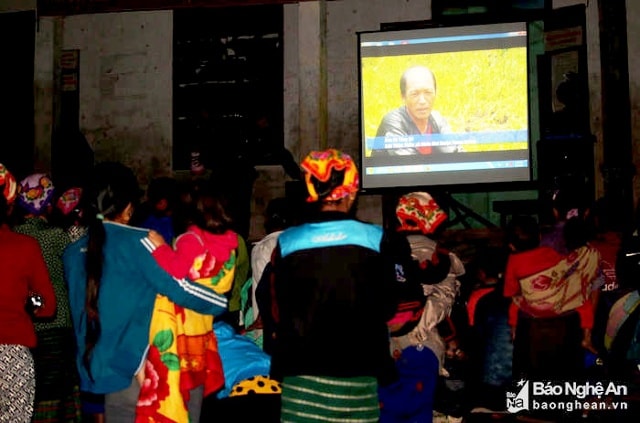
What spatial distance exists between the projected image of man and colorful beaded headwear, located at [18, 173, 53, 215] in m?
4.93

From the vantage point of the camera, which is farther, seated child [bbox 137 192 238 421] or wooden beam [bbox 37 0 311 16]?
wooden beam [bbox 37 0 311 16]

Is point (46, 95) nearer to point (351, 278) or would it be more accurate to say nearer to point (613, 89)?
point (613, 89)

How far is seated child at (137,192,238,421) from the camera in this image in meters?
3.65

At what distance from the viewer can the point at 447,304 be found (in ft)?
15.8

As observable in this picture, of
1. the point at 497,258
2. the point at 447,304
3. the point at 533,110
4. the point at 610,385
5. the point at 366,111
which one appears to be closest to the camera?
the point at 447,304

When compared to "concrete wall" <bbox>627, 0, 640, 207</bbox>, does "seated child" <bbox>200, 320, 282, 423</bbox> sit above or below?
below

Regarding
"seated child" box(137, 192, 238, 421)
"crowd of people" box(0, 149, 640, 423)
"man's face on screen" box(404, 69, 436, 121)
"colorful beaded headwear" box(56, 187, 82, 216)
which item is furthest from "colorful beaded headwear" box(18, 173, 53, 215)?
"man's face on screen" box(404, 69, 436, 121)

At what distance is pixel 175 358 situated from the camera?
12.1ft

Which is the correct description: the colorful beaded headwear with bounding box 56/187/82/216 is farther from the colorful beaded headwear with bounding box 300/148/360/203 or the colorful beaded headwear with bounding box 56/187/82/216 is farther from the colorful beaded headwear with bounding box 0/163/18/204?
the colorful beaded headwear with bounding box 300/148/360/203

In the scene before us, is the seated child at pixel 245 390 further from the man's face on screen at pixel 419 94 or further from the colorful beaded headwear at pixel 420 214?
the man's face on screen at pixel 419 94

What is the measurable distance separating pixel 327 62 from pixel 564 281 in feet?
21.1

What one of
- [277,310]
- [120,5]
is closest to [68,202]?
[277,310]

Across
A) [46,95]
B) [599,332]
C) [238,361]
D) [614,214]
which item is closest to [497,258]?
[614,214]

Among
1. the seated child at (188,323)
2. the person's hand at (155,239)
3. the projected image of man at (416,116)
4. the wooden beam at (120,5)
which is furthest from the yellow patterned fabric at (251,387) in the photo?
the wooden beam at (120,5)
